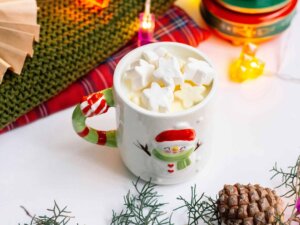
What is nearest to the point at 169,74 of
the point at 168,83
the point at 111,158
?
the point at 168,83

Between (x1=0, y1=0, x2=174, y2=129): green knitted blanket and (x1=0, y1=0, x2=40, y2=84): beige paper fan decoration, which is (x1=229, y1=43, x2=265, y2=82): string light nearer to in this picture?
(x1=0, y1=0, x2=174, y2=129): green knitted blanket

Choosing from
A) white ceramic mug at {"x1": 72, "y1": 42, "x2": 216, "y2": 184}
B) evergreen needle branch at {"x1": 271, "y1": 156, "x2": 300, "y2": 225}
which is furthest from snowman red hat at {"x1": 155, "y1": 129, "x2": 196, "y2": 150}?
evergreen needle branch at {"x1": 271, "y1": 156, "x2": 300, "y2": 225}

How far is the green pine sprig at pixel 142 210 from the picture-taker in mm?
613

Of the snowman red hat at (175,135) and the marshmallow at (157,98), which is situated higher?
the marshmallow at (157,98)

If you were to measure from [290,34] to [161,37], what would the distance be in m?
0.19

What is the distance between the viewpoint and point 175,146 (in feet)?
1.97

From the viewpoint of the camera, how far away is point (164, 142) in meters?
0.60

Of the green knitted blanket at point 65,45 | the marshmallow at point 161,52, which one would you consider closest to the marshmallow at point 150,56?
the marshmallow at point 161,52

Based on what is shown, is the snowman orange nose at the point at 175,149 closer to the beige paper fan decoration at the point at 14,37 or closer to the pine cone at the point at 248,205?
the pine cone at the point at 248,205

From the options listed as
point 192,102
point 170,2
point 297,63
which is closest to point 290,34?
point 297,63

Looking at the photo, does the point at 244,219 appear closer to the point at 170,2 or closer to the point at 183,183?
the point at 183,183

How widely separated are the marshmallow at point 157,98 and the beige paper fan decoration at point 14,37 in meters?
0.17

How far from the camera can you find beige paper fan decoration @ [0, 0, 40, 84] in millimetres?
676

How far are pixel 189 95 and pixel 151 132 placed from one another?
0.05 m
